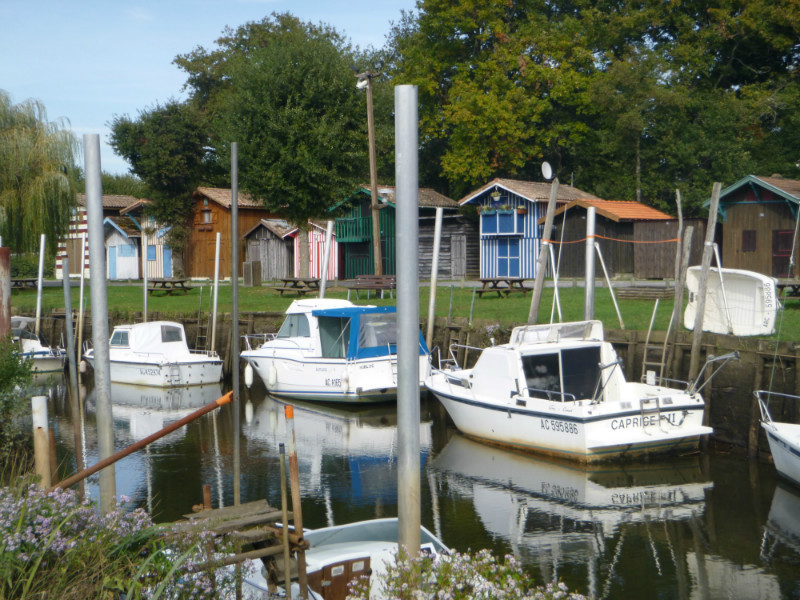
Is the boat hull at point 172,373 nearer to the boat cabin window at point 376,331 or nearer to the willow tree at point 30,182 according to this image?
the boat cabin window at point 376,331

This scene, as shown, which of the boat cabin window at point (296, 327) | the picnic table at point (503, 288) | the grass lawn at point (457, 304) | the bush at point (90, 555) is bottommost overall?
the bush at point (90, 555)

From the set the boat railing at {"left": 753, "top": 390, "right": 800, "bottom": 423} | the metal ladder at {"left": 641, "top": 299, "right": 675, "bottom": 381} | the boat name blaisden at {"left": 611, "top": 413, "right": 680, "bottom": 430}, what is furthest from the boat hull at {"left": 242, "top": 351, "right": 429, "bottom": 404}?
the boat railing at {"left": 753, "top": 390, "right": 800, "bottom": 423}

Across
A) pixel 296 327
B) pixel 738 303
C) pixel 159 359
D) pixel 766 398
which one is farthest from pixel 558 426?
pixel 159 359

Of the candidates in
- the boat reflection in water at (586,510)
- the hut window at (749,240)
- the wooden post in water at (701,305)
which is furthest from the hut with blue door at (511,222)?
the boat reflection in water at (586,510)

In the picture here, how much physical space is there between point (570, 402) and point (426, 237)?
30.7 m

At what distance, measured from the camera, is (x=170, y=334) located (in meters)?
26.5

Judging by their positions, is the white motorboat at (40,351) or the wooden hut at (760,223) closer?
the white motorboat at (40,351)

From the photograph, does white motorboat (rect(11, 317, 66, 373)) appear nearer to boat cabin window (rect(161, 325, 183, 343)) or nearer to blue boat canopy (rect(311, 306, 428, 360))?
boat cabin window (rect(161, 325, 183, 343))

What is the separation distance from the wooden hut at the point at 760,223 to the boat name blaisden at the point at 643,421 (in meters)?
19.2

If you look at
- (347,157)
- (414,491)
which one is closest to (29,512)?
(414,491)

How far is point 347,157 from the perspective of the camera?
3756 cm

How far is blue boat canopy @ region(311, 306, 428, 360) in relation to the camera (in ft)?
71.8

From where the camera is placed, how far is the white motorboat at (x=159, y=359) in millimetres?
25438

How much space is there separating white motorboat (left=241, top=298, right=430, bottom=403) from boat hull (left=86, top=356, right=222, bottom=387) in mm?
2061
